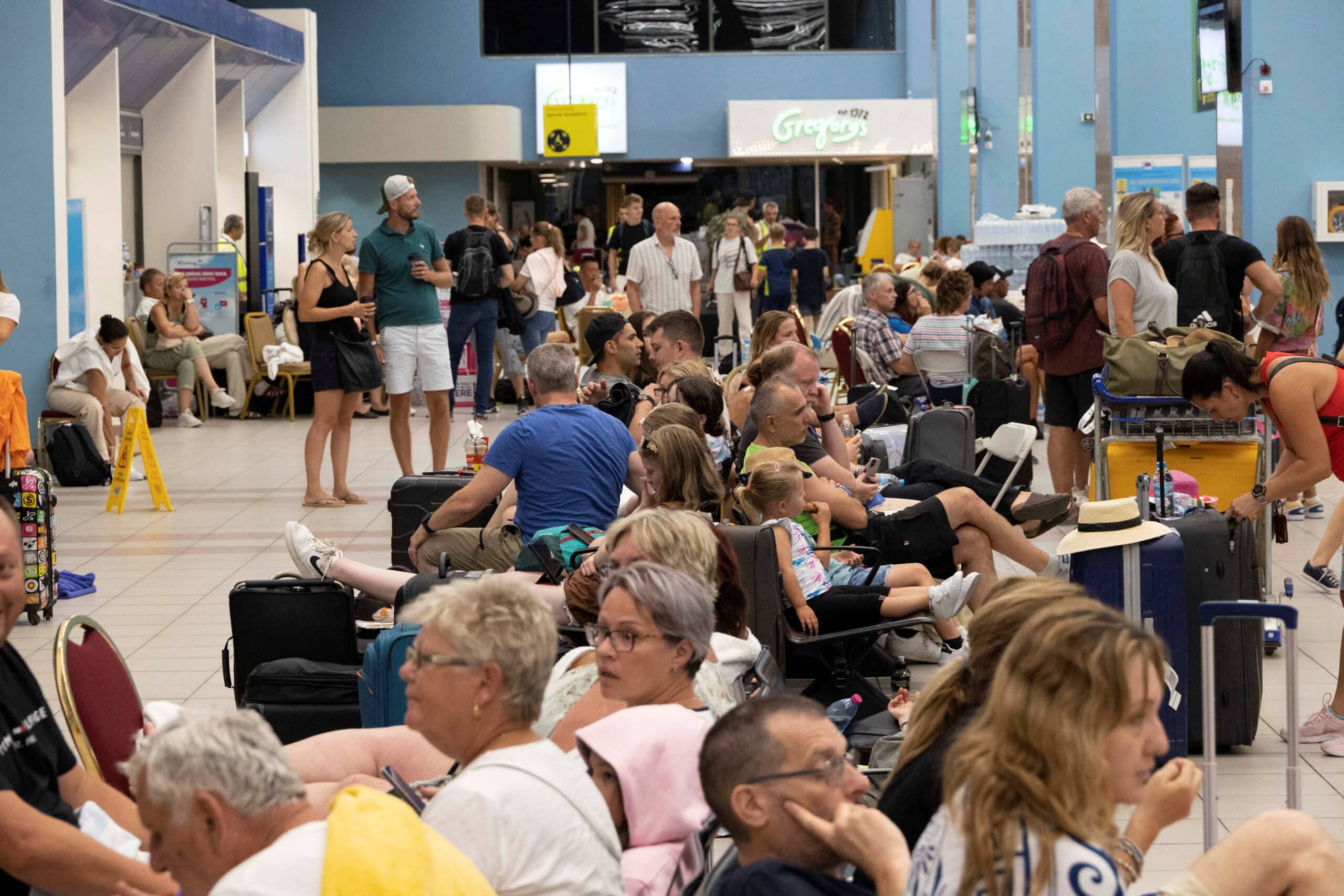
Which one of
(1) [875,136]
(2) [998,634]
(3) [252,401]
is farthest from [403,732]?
(1) [875,136]

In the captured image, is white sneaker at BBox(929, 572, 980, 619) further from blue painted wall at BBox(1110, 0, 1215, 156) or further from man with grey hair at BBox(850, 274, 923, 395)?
blue painted wall at BBox(1110, 0, 1215, 156)

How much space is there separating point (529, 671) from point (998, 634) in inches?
29.3

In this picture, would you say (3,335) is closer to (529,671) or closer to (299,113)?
(529,671)

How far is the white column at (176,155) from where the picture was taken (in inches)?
641

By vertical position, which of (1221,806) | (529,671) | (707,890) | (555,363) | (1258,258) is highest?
(1258,258)

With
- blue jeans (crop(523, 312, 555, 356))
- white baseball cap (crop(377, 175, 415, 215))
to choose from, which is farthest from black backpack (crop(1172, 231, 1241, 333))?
blue jeans (crop(523, 312, 555, 356))

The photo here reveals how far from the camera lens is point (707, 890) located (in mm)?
2293

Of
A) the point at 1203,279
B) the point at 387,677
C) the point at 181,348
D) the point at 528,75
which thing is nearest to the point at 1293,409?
the point at 387,677

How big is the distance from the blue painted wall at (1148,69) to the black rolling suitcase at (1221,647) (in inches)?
458

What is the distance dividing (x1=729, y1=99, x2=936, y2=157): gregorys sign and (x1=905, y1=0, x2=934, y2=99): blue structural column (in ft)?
2.38

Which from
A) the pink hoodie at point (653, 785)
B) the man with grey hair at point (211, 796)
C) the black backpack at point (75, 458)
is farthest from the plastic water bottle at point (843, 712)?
the black backpack at point (75, 458)

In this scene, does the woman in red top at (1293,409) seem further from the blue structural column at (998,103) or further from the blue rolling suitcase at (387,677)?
the blue structural column at (998,103)

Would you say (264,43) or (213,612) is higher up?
(264,43)

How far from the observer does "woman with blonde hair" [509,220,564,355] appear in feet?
46.1
